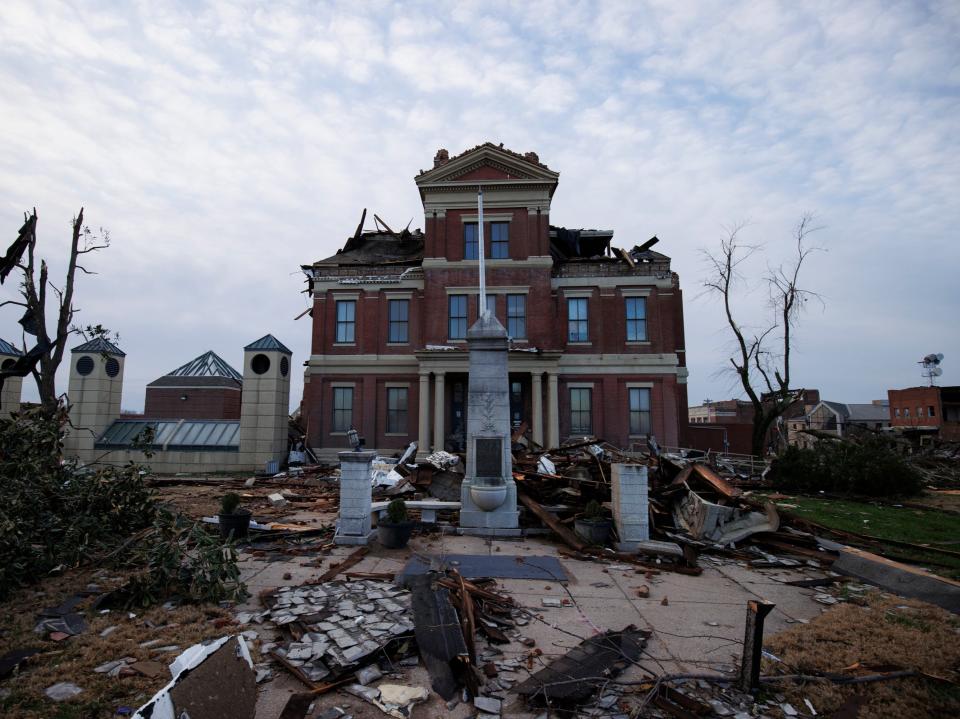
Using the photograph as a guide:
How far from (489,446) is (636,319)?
16.7 m

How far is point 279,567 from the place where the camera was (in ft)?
25.0

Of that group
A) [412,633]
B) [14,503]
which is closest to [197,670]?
[412,633]

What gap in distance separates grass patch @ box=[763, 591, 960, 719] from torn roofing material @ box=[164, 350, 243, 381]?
36306 millimetres

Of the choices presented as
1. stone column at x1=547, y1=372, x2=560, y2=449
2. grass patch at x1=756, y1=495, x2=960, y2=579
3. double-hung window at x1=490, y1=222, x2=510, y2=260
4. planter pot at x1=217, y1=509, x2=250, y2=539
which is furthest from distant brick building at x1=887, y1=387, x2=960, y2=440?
planter pot at x1=217, y1=509, x2=250, y2=539

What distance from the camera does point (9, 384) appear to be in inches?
848

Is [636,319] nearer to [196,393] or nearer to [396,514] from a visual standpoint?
[396,514]

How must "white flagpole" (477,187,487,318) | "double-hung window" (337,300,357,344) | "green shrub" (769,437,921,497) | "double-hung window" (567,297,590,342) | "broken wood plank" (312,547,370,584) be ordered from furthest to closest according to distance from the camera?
1. "double-hung window" (337,300,357,344)
2. "double-hung window" (567,297,590,342)
3. "green shrub" (769,437,921,497)
4. "white flagpole" (477,187,487,318)
5. "broken wood plank" (312,547,370,584)

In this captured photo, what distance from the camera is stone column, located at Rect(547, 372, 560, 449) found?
23.2 m

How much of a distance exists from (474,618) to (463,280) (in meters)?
20.2

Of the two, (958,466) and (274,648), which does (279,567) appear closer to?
(274,648)

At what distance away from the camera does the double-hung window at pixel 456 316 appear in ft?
79.7

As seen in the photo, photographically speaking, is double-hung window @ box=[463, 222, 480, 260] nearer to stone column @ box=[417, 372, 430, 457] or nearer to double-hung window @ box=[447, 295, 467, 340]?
double-hung window @ box=[447, 295, 467, 340]

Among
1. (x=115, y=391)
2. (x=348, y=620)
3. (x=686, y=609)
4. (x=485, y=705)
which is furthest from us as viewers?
(x=115, y=391)

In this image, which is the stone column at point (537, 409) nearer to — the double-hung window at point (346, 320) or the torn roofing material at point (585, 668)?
the double-hung window at point (346, 320)
